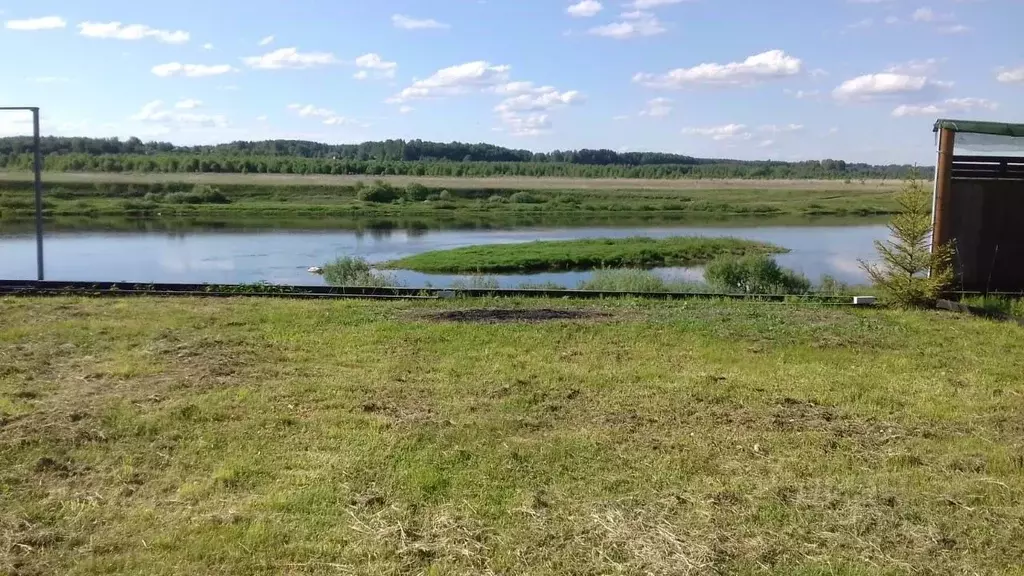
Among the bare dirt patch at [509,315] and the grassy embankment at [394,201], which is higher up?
the grassy embankment at [394,201]

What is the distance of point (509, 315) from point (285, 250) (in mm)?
24939

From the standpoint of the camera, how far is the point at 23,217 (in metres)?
42.1

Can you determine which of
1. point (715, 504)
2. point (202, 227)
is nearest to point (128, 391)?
point (715, 504)

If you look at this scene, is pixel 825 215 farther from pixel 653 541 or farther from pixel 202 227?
pixel 653 541

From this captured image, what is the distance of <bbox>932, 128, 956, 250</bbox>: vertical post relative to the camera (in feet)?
34.9

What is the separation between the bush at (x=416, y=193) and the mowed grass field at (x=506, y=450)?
56.9 metres

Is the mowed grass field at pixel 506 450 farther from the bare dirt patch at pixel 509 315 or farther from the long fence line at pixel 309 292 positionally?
the long fence line at pixel 309 292

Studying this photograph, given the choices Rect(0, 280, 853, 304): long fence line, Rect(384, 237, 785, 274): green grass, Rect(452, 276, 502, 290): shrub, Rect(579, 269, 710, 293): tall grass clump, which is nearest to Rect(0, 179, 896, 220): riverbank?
Rect(384, 237, 785, 274): green grass

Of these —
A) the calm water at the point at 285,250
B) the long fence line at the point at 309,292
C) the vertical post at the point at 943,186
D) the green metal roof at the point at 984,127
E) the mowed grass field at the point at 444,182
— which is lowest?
the calm water at the point at 285,250

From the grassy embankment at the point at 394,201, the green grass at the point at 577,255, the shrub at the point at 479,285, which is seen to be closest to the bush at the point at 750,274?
the green grass at the point at 577,255

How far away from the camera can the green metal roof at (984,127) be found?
1067cm

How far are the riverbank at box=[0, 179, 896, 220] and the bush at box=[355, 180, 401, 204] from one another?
0.11 metres

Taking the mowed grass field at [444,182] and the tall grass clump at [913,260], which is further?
the mowed grass field at [444,182]

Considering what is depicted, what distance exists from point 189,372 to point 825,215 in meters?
57.6
